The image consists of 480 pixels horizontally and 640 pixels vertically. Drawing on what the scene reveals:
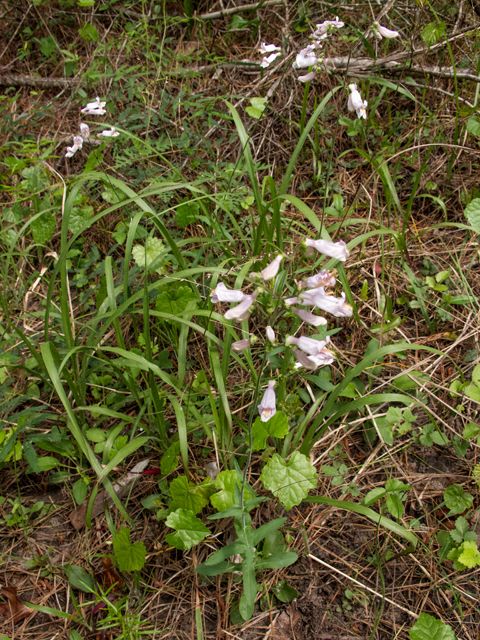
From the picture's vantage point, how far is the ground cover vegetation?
6.02 feet

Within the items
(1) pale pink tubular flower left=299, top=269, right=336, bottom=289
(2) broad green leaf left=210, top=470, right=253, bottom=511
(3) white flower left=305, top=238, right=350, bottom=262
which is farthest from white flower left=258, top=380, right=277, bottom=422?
(3) white flower left=305, top=238, right=350, bottom=262

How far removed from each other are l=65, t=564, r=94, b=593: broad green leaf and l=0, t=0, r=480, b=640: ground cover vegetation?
14 mm

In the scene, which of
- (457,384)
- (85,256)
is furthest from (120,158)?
(457,384)

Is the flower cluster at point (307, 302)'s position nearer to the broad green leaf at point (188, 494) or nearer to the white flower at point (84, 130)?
the broad green leaf at point (188, 494)

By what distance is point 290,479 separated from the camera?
1.81 meters

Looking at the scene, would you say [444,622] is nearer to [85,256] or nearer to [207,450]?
[207,450]

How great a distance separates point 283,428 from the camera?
1.89 meters

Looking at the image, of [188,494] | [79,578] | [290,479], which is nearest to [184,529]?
[188,494]

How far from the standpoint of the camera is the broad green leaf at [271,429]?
6.17 ft

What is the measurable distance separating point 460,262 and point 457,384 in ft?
3.18

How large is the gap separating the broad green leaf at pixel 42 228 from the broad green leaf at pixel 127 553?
6.41ft

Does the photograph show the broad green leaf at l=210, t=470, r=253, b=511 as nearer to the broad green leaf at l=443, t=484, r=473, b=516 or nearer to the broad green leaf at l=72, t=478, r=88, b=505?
the broad green leaf at l=72, t=478, r=88, b=505

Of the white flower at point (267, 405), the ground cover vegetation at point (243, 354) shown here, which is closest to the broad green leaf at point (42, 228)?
the ground cover vegetation at point (243, 354)

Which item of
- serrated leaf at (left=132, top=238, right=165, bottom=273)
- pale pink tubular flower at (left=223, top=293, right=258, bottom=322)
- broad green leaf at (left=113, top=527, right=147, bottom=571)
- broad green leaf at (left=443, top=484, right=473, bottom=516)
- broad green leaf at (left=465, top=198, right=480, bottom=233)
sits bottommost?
broad green leaf at (left=443, top=484, right=473, bottom=516)
